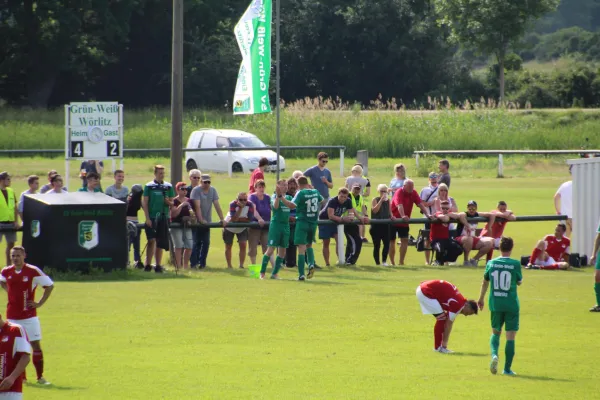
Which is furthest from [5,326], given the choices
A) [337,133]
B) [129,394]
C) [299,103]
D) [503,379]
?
[299,103]

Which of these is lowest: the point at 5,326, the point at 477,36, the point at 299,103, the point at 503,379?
the point at 503,379

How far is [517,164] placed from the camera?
44.0 meters

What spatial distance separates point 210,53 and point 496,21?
18.9m

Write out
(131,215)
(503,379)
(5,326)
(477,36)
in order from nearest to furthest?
(5,326), (503,379), (131,215), (477,36)

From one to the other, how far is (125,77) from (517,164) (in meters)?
40.2

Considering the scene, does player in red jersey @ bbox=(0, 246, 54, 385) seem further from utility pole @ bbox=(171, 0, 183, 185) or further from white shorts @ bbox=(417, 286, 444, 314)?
utility pole @ bbox=(171, 0, 183, 185)

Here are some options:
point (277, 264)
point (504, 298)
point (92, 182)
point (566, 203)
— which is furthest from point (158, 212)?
point (504, 298)

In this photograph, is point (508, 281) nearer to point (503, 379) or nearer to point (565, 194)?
point (503, 379)

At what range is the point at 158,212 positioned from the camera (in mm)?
20328

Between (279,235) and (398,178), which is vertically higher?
(398,178)

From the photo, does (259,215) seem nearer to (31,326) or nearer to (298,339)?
(298,339)

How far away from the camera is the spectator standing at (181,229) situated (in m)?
20.8

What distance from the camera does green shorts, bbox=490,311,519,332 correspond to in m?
12.4

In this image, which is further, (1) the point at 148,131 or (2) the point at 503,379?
(1) the point at 148,131
